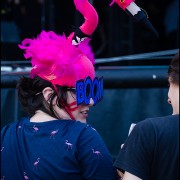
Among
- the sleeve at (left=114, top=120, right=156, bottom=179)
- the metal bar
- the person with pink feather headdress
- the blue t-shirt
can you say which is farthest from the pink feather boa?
the metal bar

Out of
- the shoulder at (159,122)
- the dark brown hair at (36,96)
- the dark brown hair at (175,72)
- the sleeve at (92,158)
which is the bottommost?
the sleeve at (92,158)

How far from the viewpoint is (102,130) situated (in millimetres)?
4160

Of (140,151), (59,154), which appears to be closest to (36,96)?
(59,154)

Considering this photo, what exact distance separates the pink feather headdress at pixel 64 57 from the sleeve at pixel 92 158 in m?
0.29

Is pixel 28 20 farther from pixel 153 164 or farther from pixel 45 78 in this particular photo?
pixel 153 164

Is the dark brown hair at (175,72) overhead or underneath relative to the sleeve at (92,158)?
overhead

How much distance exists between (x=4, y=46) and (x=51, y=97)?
251cm

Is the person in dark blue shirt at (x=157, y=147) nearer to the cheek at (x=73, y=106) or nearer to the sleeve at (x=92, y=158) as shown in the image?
the sleeve at (x=92, y=158)

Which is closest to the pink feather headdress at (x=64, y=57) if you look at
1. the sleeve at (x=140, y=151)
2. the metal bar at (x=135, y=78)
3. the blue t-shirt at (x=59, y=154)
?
the blue t-shirt at (x=59, y=154)

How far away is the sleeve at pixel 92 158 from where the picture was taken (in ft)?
7.35

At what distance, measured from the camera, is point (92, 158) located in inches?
88.2

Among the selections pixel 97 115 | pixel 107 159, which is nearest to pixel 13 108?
pixel 97 115

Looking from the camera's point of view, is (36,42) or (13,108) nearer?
(36,42)

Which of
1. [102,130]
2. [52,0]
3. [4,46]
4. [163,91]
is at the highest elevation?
[52,0]
